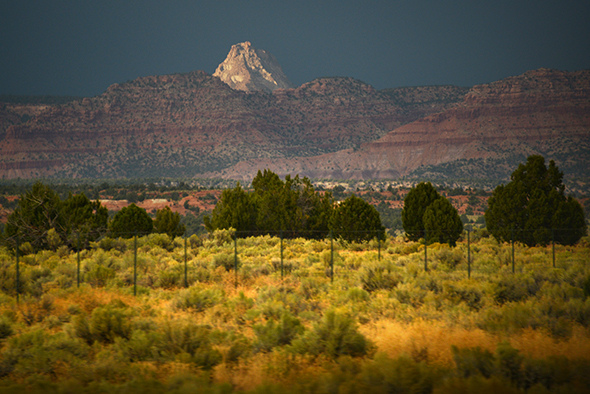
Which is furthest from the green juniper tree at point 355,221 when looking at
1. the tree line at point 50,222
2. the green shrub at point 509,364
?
the green shrub at point 509,364

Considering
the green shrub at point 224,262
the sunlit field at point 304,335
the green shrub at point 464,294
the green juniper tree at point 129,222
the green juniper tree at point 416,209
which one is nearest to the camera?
the sunlit field at point 304,335

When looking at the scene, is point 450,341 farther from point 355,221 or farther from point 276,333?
point 355,221

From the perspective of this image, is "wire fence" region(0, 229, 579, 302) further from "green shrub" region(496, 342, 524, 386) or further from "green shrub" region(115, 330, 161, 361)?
"green shrub" region(496, 342, 524, 386)

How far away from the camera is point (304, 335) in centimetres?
1212

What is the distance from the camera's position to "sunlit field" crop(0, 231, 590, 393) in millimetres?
9703

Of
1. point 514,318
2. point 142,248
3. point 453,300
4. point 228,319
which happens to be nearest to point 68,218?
point 142,248

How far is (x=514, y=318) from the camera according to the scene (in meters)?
13.6

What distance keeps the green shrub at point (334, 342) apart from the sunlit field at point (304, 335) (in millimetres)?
28

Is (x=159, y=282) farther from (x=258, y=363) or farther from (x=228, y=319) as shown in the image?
(x=258, y=363)

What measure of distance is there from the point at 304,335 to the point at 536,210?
33356 mm

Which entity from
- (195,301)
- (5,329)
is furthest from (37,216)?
(5,329)

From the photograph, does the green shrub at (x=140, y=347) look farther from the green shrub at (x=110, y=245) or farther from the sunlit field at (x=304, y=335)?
the green shrub at (x=110, y=245)

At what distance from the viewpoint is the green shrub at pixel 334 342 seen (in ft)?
38.0

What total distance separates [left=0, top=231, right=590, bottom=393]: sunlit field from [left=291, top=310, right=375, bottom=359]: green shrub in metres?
0.03
